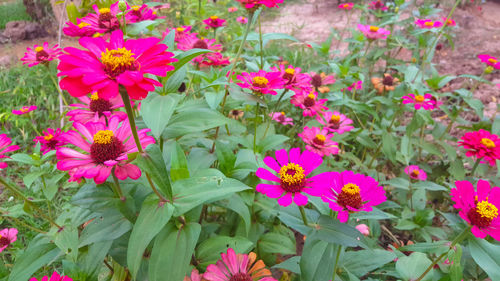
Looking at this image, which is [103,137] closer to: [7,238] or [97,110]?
[97,110]

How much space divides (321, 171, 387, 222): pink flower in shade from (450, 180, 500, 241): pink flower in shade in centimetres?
24

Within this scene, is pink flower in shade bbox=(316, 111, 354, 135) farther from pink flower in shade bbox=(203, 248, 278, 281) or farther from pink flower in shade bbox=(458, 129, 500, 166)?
pink flower in shade bbox=(203, 248, 278, 281)

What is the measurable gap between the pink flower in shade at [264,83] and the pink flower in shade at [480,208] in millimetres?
638

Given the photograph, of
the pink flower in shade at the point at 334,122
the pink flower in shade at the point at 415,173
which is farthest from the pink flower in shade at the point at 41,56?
the pink flower in shade at the point at 415,173

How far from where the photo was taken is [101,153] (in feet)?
2.32

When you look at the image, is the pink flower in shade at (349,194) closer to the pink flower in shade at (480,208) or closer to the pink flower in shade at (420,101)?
the pink flower in shade at (480,208)

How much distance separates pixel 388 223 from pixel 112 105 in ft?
5.30

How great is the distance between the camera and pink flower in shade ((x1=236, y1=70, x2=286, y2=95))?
107 centimetres

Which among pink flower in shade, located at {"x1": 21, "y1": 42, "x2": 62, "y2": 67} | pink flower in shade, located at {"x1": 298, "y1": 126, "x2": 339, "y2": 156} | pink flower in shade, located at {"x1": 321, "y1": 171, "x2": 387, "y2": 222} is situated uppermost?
pink flower in shade, located at {"x1": 21, "y1": 42, "x2": 62, "y2": 67}

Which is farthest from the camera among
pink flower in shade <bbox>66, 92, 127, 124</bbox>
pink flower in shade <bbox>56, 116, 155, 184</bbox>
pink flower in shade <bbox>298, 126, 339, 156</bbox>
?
pink flower in shade <bbox>298, 126, 339, 156</bbox>

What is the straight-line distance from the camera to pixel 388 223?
1.78m

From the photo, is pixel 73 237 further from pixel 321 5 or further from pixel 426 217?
pixel 321 5

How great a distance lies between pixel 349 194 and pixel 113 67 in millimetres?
633

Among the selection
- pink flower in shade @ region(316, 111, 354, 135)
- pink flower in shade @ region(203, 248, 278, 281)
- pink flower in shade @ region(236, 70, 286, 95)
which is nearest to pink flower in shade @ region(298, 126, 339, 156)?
pink flower in shade @ region(316, 111, 354, 135)
